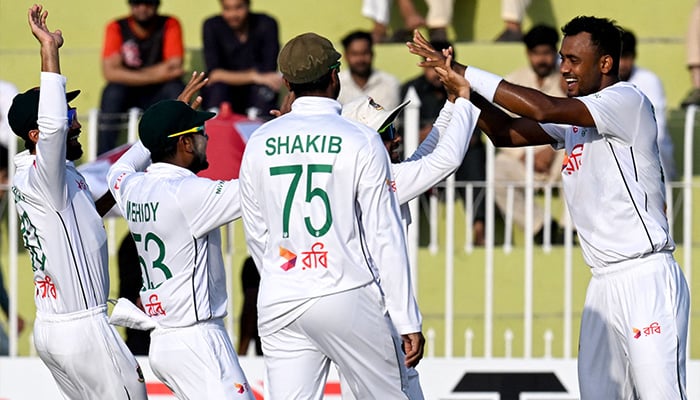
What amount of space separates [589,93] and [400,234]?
1.47 metres

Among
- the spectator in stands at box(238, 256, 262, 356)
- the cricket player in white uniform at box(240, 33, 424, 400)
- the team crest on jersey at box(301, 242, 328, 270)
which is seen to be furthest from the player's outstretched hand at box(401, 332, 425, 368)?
the spectator in stands at box(238, 256, 262, 356)

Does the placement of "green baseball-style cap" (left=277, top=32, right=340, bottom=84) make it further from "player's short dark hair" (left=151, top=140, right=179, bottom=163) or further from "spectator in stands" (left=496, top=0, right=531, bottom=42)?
"spectator in stands" (left=496, top=0, right=531, bottom=42)

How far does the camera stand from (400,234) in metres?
5.86

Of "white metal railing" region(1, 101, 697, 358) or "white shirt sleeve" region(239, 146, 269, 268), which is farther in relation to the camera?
"white metal railing" region(1, 101, 697, 358)

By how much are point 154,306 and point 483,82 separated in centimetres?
187

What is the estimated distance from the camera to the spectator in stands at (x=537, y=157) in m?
10.0

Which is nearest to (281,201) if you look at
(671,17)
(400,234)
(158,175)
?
(400,234)

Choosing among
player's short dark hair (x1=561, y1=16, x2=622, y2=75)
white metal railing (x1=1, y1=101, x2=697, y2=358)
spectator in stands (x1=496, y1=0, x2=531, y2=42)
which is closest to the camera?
player's short dark hair (x1=561, y1=16, x2=622, y2=75)

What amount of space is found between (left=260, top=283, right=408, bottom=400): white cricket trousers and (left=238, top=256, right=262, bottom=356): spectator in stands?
3.67 m

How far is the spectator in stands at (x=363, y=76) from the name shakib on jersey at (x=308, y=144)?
526 cm

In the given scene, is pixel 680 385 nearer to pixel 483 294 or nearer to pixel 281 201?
pixel 281 201

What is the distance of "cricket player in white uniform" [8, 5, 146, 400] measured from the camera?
22.7 feet

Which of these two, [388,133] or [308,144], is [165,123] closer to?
[388,133]

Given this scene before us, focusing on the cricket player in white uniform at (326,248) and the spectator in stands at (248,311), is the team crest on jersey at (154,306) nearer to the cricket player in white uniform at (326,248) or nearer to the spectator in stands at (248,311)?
the cricket player in white uniform at (326,248)
